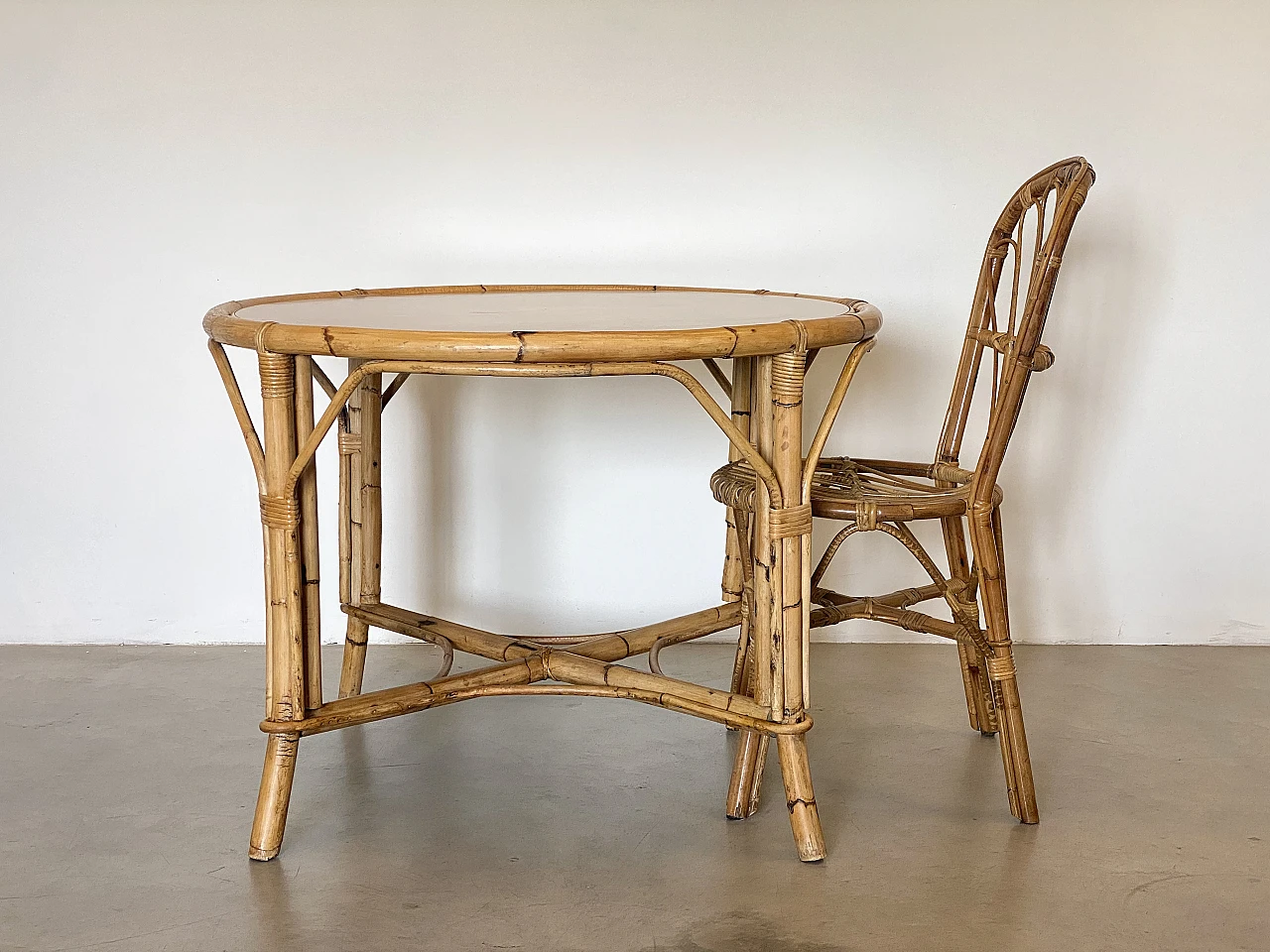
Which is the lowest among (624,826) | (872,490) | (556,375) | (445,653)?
(624,826)

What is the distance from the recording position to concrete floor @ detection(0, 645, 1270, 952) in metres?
1.92

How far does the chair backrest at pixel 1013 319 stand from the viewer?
2.20 m

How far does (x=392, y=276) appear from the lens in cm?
333

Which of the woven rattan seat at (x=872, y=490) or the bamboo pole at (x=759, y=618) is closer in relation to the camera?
the bamboo pole at (x=759, y=618)

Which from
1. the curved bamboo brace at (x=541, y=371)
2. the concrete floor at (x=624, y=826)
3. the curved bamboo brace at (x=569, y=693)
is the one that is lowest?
the concrete floor at (x=624, y=826)

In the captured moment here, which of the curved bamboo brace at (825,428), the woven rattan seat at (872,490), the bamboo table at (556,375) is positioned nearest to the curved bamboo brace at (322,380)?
the bamboo table at (556,375)

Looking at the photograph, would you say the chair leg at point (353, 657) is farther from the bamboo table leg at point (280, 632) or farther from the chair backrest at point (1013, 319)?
the chair backrest at point (1013, 319)

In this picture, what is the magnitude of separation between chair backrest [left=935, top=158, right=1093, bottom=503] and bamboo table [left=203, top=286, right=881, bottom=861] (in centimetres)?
27

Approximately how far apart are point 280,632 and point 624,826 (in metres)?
0.70

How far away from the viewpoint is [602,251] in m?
3.31

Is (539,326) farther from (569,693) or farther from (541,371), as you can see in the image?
(569,693)

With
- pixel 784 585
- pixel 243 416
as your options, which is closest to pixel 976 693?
pixel 784 585

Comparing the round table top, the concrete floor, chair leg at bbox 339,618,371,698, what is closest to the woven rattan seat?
the round table top

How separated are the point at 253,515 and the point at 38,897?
1522 millimetres
